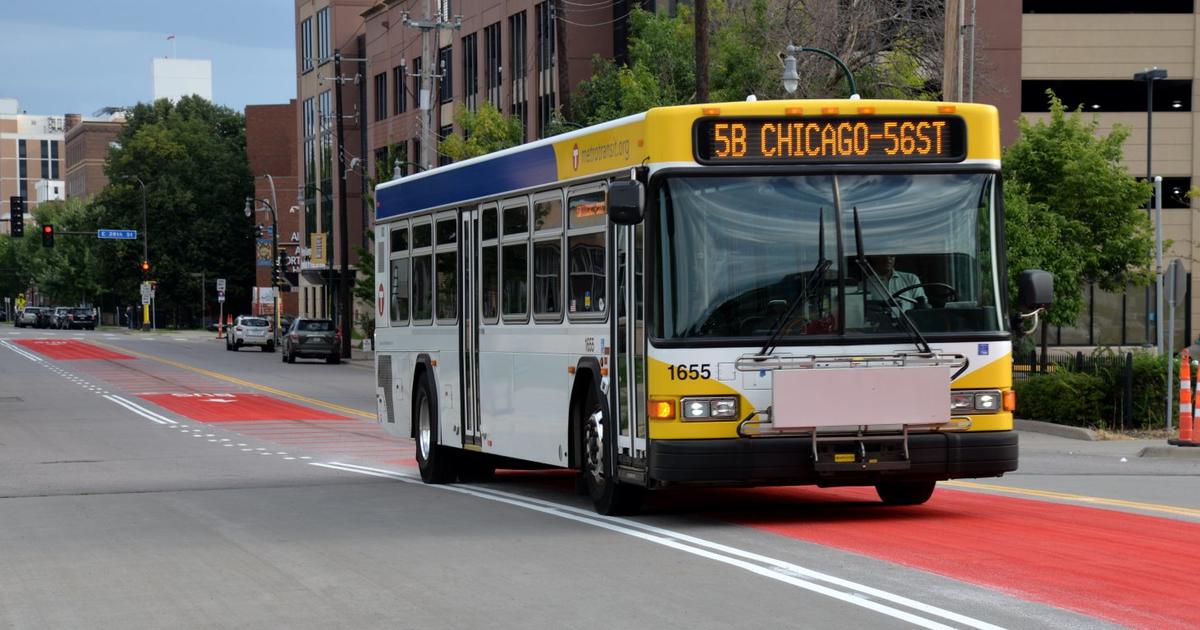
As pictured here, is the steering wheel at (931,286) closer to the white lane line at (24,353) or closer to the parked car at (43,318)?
the white lane line at (24,353)

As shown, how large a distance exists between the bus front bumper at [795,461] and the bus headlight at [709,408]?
165mm

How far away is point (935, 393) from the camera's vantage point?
12273 millimetres

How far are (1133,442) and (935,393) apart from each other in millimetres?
12195

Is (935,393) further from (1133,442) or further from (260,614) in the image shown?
(1133,442)

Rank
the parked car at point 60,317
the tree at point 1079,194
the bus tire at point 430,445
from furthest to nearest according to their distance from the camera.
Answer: the parked car at point 60,317 < the tree at point 1079,194 < the bus tire at point 430,445

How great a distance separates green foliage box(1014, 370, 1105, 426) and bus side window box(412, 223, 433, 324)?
11215 mm

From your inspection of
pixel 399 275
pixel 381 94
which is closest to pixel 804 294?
pixel 399 275

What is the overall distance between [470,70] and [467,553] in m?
60.9

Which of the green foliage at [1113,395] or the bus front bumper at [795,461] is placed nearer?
the bus front bumper at [795,461]

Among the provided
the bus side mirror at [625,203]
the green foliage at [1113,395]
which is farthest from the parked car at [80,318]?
the bus side mirror at [625,203]

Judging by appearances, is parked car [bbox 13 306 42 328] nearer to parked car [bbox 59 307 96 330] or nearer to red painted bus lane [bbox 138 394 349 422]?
parked car [bbox 59 307 96 330]

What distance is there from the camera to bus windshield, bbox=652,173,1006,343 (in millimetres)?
12227

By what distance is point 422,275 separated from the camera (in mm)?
18000

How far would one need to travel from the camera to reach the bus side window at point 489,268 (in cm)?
1562
